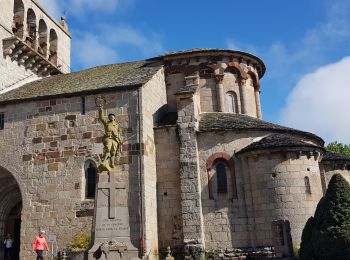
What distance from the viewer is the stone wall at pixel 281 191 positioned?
17828mm

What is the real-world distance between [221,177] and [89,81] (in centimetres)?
823

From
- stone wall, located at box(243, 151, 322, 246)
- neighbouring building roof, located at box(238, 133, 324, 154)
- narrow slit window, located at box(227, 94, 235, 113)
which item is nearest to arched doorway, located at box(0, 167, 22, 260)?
neighbouring building roof, located at box(238, 133, 324, 154)

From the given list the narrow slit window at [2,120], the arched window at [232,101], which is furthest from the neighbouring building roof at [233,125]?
the narrow slit window at [2,120]

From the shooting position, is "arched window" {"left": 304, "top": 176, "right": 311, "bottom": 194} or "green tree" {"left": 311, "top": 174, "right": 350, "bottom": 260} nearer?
"green tree" {"left": 311, "top": 174, "right": 350, "bottom": 260}

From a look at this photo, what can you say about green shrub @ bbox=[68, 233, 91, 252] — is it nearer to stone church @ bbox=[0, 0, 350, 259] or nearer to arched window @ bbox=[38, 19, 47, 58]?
stone church @ bbox=[0, 0, 350, 259]

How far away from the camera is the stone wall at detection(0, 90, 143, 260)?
57.5 feet

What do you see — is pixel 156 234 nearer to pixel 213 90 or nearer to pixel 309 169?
pixel 309 169

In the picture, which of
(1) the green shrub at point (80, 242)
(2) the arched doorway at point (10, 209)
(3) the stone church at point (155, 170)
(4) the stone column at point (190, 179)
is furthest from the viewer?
(2) the arched doorway at point (10, 209)

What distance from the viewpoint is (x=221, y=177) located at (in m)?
19.1

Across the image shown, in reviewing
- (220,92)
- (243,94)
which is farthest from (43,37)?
(243,94)

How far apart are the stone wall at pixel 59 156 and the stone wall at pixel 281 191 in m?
5.36

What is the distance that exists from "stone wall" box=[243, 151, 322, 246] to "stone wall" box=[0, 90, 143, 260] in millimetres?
5364

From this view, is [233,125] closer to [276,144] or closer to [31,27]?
[276,144]

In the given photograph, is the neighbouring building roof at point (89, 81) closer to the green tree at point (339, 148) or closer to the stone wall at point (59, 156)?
the stone wall at point (59, 156)
